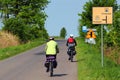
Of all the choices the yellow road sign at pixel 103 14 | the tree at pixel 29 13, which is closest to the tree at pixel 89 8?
the tree at pixel 29 13

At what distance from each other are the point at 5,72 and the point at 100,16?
5.36 m

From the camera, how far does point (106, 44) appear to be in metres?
51.8

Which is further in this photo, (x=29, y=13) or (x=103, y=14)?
(x=29, y=13)

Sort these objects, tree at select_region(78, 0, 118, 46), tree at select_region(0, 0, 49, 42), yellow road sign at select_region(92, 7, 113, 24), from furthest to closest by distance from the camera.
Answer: tree at select_region(0, 0, 49, 42) < tree at select_region(78, 0, 118, 46) < yellow road sign at select_region(92, 7, 113, 24)

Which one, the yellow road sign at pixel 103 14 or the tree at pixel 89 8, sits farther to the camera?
the tree at pixel 89 8

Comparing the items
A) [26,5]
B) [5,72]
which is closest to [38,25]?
[26,5]

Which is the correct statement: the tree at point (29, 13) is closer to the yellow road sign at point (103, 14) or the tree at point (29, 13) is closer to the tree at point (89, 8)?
the tree at point (89, 8)

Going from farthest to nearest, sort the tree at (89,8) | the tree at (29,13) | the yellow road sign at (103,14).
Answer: the tree at (29,13)
the tree at (89,8)
the yellow road sign at (103,14)

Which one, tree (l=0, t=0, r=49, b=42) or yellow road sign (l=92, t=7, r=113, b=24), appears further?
tree (l=0, t=0, r=49, b=42)

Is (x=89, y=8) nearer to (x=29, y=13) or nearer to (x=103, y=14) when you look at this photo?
(x=29, y=13)

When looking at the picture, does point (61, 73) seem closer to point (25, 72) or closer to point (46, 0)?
point (25, 72)

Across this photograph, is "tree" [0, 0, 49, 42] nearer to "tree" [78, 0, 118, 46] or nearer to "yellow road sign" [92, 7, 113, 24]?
"tree" [78, 0, 118, 46]

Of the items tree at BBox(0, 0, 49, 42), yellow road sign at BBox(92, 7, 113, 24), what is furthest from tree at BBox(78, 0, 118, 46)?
yellow road sign at BBox(92, 7, 113, 24)

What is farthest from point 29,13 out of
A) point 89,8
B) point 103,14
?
point 103,14
